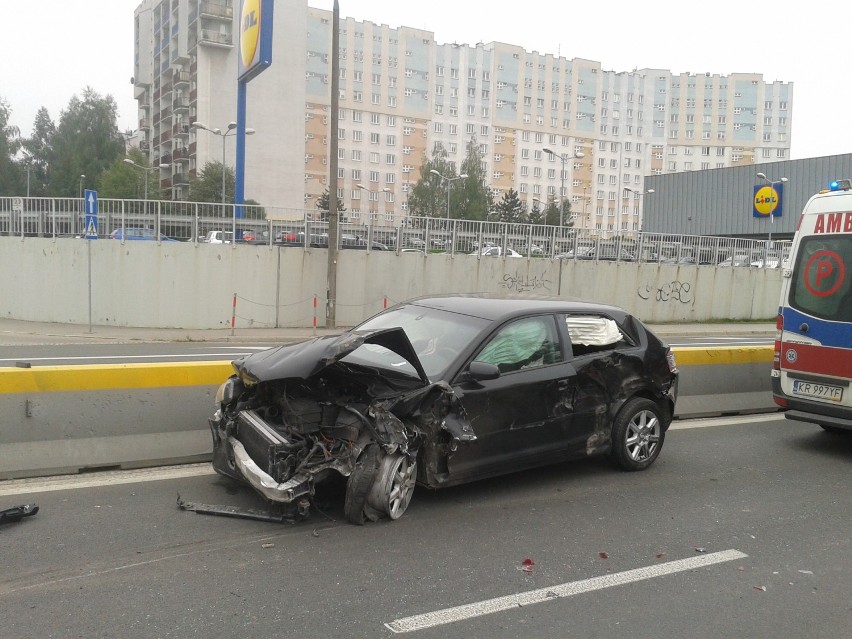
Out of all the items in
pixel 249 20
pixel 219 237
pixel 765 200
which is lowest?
pixel 219 237

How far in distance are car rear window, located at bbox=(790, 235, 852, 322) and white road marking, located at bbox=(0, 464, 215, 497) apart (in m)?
6.09

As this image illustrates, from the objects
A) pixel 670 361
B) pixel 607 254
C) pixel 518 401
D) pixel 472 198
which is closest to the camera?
pixel 518 401

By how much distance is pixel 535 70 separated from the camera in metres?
98.2

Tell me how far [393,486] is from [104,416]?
8.14 feet

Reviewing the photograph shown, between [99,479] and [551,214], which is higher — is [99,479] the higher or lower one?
the lower one

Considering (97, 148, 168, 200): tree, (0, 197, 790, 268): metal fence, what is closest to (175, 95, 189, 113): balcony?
(97, 148, 168, 200): tree

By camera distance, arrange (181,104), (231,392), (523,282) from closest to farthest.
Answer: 1. (231,392)
2. (523,282)
3. (181,104)

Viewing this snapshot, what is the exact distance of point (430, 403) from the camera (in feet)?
17.1

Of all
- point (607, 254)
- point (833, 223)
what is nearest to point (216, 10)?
point (607, 254)

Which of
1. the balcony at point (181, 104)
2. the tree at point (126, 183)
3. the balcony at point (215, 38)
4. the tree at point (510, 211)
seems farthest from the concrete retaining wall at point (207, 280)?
the balcony at point (181, 104)

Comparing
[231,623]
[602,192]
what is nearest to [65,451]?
[231,623]

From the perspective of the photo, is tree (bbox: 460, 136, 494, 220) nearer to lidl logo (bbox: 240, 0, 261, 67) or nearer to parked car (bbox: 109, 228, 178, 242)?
lidl logo (bbox: 240, 0, 261, 67)

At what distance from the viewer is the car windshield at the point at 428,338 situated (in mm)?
5430

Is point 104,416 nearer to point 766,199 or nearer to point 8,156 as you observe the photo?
point 766,199
